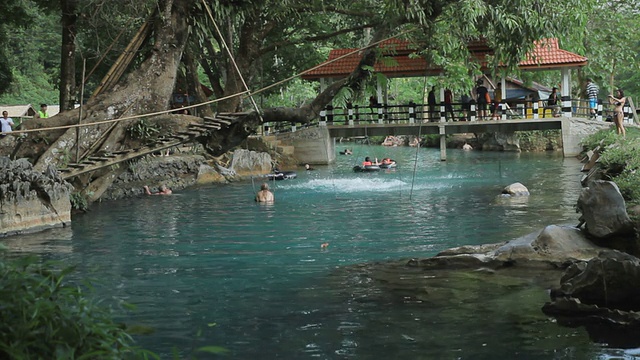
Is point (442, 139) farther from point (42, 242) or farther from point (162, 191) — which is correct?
point (42, 242)

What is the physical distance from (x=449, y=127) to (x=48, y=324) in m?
28.0

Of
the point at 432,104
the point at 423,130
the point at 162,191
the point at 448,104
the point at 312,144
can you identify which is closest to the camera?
the point at 162,191

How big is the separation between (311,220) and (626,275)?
8.98 m

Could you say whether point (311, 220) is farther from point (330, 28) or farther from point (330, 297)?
point (330, 28)

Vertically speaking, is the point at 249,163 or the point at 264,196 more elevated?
the point at 249,163

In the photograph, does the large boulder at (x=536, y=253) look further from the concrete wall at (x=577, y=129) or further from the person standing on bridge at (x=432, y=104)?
the concrete wall at (x=577, y=129)

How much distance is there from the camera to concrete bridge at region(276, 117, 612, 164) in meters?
30.1

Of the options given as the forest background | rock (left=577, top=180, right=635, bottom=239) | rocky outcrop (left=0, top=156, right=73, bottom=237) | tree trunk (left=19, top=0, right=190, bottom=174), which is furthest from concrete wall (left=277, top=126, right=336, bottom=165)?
rock (left=577, top=180, right=635, bottom=239)

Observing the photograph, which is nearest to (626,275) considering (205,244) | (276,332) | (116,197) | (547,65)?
(276,332)

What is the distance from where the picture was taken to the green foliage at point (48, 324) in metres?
3.70

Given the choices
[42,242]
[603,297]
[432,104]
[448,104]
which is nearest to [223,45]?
[42,242]

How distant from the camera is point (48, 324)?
12.3ft

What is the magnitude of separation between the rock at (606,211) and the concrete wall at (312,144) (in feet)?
72.3

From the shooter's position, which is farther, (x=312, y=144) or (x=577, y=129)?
(x=312, y=144)
